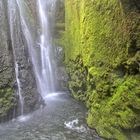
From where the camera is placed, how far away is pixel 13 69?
11211 millimetres

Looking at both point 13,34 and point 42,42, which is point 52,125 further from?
point 42,42

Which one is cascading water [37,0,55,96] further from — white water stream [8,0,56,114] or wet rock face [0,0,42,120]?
wet rock face [0,0,42,120]

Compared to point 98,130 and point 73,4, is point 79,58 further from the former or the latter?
point 98,130

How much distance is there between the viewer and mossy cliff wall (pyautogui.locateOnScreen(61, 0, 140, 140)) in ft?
24.3

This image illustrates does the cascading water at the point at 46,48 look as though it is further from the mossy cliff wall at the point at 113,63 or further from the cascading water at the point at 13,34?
the mossy cliff wall at the point at 113,63

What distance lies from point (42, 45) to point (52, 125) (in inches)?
274

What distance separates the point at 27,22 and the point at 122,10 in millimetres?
7655

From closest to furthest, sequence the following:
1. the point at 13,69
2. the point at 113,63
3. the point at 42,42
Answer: the point at 113,63 < the point at 13,69 < the point at 42,42

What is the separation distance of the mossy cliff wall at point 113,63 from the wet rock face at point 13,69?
283cm

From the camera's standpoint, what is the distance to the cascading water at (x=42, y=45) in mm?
13969

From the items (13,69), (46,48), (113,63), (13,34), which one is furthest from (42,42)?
(113,63)

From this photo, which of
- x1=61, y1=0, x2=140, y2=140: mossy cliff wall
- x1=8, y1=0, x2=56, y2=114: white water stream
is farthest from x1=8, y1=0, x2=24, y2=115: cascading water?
x1=61, y1=0, x2=140, y2=140: mossy cliff wall

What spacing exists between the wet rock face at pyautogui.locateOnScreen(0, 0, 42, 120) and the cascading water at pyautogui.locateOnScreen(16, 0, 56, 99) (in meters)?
1.52

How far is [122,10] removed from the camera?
774cm
